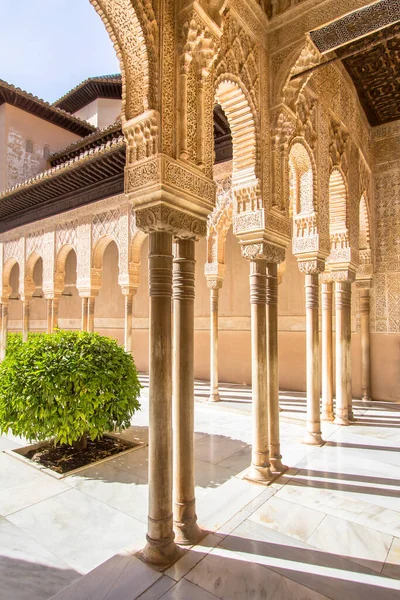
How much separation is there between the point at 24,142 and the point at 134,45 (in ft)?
49.2

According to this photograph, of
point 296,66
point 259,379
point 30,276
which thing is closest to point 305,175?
point 296,66

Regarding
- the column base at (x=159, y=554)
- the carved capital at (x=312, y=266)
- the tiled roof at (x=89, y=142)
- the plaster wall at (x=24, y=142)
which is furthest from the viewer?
the plaster wall at (x=24, y=142)

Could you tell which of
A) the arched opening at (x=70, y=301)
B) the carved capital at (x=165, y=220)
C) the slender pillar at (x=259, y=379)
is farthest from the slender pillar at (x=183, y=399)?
the arched opening at (x=70, y=301)

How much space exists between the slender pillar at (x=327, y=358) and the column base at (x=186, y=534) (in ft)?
14.1

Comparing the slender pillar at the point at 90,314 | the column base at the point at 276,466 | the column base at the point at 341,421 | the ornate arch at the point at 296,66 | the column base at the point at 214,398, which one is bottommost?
the column base at the point at 214,398

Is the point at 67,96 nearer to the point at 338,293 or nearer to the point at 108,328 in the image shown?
the point at 108,328

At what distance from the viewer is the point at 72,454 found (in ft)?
17.3

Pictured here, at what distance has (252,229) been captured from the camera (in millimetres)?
4223

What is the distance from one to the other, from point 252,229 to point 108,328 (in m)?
12.4

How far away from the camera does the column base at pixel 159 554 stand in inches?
104

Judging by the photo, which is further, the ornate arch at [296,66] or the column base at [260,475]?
the ornate arch at [296,66]

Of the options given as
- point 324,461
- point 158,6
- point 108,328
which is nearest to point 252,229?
point 158,6

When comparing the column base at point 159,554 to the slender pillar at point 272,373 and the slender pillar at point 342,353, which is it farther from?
the slender pillar at point 342,353

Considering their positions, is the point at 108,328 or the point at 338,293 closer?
the point at 338,293
